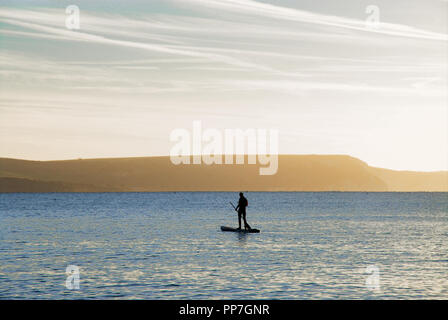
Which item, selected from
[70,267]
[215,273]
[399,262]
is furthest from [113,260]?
[399,262]

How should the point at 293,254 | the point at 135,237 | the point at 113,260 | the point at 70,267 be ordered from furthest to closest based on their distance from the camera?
the point at 135,237 → the point at 293,254 → the point at 113,260 → the point at 70,267

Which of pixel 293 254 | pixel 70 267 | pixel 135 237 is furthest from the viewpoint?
pixel 135 237

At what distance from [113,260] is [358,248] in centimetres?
1693

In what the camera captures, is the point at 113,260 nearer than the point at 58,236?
Yes

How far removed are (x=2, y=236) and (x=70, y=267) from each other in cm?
2336

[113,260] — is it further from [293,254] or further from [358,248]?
[358,248]

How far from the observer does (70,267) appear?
2750cm

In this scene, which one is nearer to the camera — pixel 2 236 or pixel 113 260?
pixel 113 260
